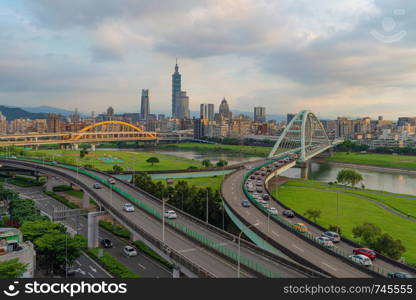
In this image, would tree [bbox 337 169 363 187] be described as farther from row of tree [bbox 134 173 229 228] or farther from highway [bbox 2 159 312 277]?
highway [bbox 2 159 312 277]

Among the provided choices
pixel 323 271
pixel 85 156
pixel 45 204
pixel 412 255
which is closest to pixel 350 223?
pixel 412 255

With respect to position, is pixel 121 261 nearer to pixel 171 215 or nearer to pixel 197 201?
pixel 171 215

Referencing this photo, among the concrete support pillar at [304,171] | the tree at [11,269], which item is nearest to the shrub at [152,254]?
the tree at [11,269]

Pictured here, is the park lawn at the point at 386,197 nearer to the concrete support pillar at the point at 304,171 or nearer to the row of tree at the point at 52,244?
the concrete support pillar at the point at 304,171

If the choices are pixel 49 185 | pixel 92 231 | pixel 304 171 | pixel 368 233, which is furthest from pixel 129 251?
pixel 304 171

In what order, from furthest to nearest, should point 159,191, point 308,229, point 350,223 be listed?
point 159,191 → point 350,223 → point 308,229

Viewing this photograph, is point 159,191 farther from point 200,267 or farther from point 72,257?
point 200,267
